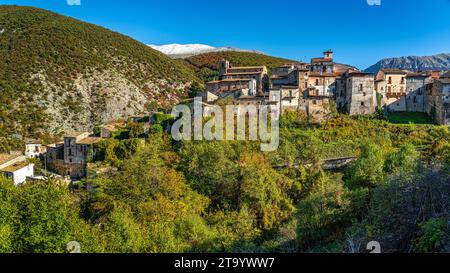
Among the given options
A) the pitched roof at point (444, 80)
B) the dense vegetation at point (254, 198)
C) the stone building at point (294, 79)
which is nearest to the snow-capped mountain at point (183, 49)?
the stone building at point (294, 79)

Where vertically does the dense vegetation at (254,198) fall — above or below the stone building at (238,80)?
below

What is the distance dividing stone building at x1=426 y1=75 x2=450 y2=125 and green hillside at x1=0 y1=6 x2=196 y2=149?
146ft

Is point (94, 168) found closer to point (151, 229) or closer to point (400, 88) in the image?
point (151, 229)

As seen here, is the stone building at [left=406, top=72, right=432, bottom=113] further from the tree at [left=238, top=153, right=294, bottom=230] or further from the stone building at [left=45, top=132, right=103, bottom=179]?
the stone building at [left=45, top=132, right=103, bottom=179]

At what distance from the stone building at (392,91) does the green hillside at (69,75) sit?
39.9 metres

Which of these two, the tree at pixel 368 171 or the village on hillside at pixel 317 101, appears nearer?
the tree at pixel 368 171

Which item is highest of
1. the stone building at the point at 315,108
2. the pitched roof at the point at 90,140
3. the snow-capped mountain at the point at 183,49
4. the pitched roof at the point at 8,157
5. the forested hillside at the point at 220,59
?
the snow-capped mountain at the point at 183,49

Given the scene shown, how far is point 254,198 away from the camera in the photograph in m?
24.6

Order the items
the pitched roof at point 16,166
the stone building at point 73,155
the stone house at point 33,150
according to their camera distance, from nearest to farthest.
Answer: the pitched roof at point 16,166 → the stone building at point 73,155 → the stone house at point 33,150

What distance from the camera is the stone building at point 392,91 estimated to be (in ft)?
131

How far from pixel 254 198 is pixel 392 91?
24.2 metres

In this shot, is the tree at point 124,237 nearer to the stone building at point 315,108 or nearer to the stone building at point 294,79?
the stone building at point 315,108

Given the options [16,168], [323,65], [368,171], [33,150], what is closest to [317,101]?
[323,65]
